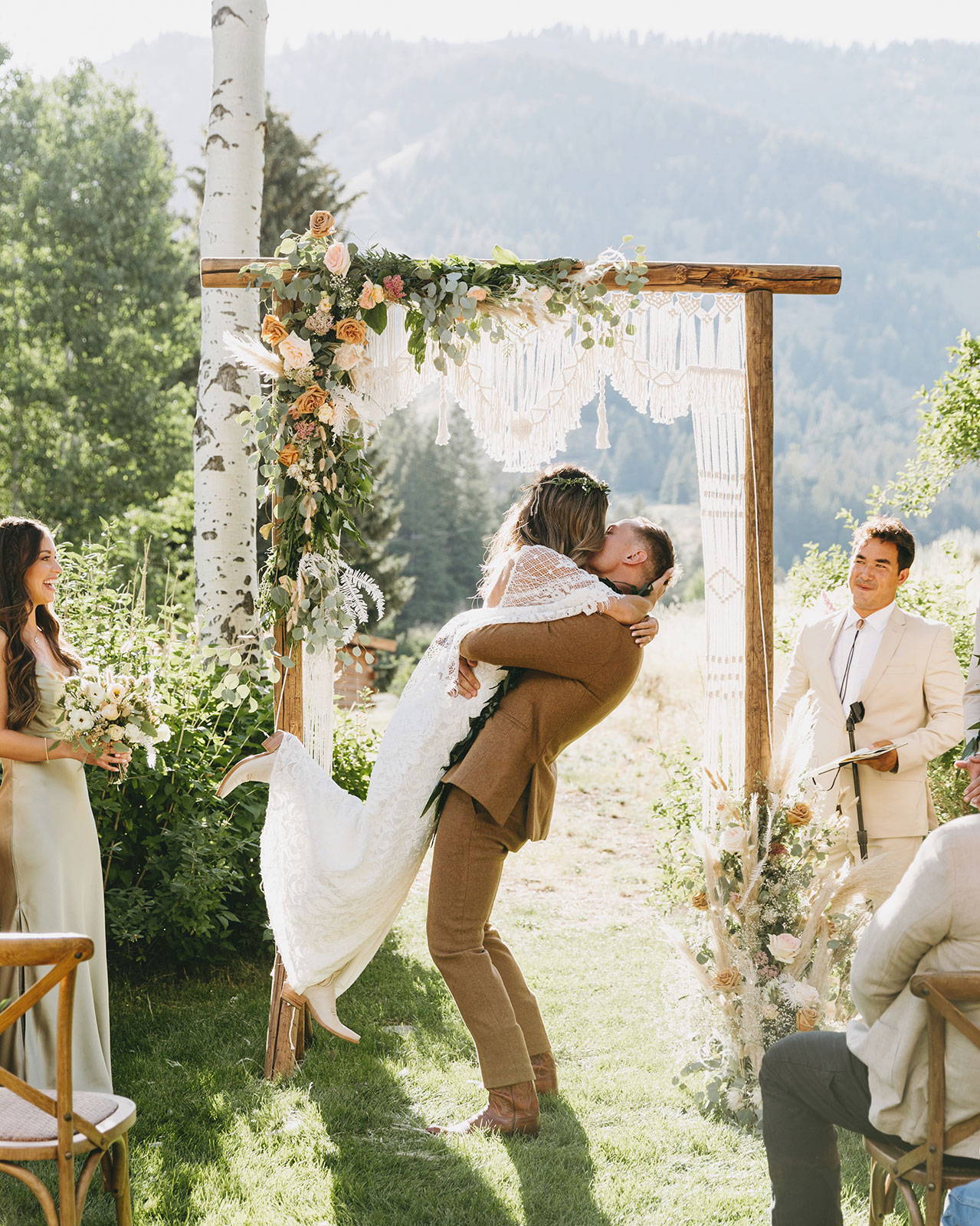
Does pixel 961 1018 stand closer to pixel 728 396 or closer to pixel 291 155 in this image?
pixel 728 396

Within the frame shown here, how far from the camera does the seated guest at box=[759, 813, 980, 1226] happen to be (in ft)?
6.65

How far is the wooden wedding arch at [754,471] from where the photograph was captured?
3740mm

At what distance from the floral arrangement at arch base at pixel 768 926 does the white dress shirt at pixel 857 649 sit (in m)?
0.35

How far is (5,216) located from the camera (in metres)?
19.8

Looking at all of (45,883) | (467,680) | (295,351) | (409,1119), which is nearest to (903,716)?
A: (467,680)

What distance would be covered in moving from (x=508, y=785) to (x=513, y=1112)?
100 cm

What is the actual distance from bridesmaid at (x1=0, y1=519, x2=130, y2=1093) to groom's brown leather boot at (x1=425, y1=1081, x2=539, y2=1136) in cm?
115

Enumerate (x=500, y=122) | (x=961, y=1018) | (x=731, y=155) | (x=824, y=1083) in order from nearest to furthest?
(x=961, y=1018), (x=824, y=1083), (x=731, y=155), (x=500, y=122)

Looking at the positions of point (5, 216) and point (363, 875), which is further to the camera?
point (5, 216)

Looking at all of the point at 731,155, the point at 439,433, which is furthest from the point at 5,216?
the point at 731,155

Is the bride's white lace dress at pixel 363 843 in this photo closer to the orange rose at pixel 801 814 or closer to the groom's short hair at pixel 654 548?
the groom's short hair at pixel 654 548

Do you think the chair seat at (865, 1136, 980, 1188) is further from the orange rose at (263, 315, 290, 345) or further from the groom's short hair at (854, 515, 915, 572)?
the orange rose at (263, 315, 290, 345)

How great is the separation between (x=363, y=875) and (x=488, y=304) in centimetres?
189

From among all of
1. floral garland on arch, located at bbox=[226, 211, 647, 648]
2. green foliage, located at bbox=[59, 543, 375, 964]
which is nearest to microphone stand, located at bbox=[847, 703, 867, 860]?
floral garland on arch, located at bbox=[226, 211, 647, 648]
